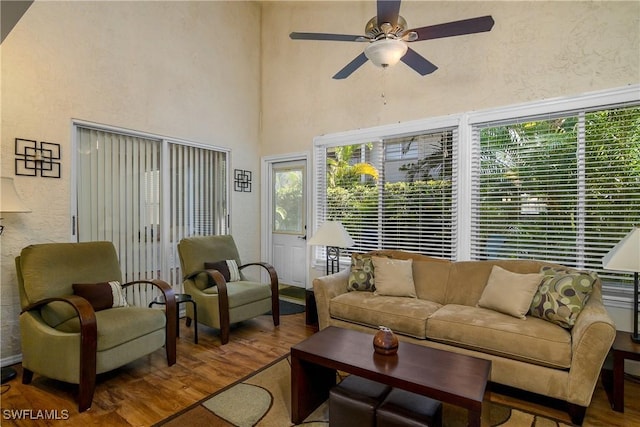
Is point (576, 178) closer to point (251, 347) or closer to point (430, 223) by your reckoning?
point (430, 223)

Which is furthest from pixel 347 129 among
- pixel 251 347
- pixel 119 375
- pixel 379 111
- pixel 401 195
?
pixel 119 375

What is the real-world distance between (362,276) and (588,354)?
1863 millimetres

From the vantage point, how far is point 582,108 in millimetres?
3021

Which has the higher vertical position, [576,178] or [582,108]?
[582,108]

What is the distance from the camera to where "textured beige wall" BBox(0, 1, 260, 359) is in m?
2.99

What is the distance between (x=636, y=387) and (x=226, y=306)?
3.43 m

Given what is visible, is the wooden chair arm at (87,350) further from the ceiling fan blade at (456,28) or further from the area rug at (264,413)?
the ceiling fan blade at (456,28)

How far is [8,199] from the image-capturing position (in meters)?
2.56

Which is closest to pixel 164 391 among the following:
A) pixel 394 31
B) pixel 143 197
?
pixel 143 197

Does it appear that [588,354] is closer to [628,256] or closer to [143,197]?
[628,256]

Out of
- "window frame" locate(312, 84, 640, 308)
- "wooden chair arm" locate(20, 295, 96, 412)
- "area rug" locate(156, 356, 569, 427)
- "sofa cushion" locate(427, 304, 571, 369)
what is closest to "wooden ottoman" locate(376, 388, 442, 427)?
"area rug" locate(156, 356, 569, 427)

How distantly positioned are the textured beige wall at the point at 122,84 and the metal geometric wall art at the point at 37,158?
5 cm

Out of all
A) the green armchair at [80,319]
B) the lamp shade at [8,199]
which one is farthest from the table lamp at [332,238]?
the lamp shade at [8,199]

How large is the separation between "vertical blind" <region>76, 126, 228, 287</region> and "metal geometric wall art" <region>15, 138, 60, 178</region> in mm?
224
